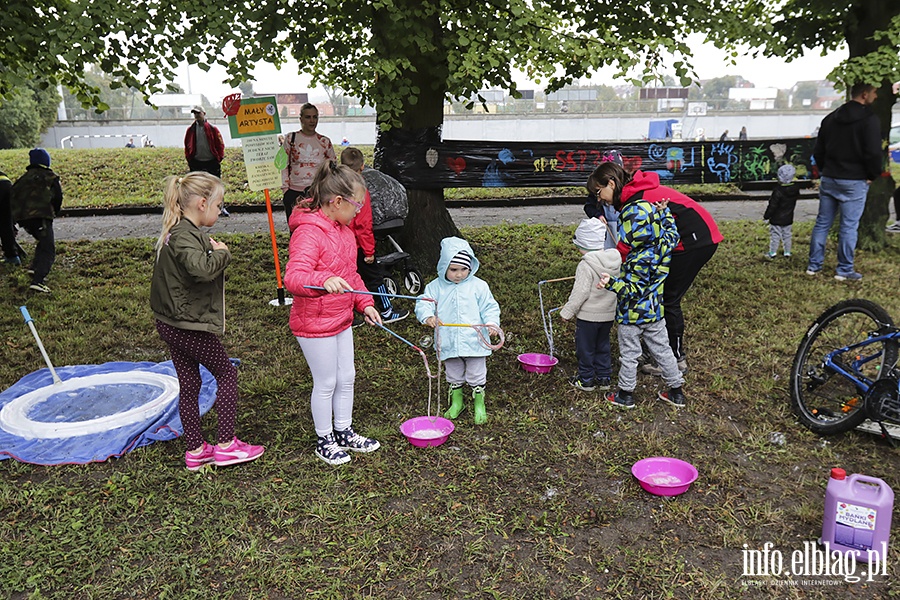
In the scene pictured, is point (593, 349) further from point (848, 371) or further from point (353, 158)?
point (353, 158)

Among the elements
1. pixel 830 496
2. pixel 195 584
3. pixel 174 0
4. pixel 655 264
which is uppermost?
pixel 174 0

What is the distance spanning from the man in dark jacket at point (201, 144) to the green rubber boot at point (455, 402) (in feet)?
26.0

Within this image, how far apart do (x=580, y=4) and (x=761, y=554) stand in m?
6.42

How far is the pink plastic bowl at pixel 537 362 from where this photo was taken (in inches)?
207

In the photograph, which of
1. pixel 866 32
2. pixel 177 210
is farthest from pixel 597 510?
pixel 866 32

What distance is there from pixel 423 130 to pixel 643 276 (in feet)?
14.0

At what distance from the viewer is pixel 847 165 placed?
741cm

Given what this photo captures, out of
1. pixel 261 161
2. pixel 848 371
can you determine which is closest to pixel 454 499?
pixel 848 371

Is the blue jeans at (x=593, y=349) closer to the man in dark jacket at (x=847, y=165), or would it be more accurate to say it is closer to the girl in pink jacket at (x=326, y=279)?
the girl in pink jacket at (x=326, y=279)

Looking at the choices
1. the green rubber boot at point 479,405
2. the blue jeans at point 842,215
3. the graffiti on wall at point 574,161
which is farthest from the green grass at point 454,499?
the graffiti on wall at point 574,161

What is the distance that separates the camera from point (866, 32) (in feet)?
28.1

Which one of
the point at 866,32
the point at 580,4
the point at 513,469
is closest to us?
the point at 513,469

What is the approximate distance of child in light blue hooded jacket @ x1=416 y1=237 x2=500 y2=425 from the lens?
425 centimetres

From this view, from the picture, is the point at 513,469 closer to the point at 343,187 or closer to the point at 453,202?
the point at 343,187
